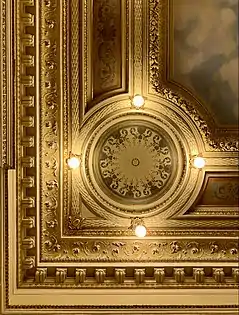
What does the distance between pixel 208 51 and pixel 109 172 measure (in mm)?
1161

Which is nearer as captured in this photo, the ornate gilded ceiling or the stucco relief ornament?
the ornate gilded ceiling

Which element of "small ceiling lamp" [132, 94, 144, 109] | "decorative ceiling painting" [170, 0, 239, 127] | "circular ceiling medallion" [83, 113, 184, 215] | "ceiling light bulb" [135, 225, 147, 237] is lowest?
"ceiling light bulb" [135, 225, 147, 237]

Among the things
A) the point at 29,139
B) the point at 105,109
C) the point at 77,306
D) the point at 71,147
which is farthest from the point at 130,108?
the point at 77,306

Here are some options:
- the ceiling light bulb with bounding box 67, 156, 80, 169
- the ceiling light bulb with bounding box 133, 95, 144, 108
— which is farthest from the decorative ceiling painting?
the ceiling light bulb with bounding box 67, 156, 80, 169

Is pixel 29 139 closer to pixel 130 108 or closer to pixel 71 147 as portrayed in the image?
pixel 71 147

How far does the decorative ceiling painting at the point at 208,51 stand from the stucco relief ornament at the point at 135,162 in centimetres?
48

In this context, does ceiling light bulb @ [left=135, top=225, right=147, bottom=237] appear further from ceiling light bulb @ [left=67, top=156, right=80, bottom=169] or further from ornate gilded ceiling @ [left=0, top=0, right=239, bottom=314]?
ceiling light bulb @ [left=67, top=156, right=80, bottom=169]

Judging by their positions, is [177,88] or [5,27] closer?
[5,27]

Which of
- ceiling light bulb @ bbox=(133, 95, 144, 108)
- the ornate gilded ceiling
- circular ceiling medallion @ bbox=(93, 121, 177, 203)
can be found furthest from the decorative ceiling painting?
circular ceiling medallion @ bbox=(93, 121, 177, 203)

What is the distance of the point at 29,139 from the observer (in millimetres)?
3980

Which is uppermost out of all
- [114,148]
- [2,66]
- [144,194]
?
[2,66]

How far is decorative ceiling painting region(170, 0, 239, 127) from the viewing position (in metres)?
4.07

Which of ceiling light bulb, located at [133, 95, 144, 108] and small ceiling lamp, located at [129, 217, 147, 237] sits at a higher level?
ceiling light bulb, located at [133, 95, 144, 108]

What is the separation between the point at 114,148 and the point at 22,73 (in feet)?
2.83
